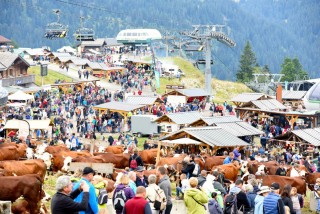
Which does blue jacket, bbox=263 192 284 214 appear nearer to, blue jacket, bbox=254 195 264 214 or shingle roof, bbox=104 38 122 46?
blue jacket, bbox=254 195 264 214

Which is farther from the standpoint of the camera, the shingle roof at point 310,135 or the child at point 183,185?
the shingle roof at point 310,135

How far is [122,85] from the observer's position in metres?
85.6

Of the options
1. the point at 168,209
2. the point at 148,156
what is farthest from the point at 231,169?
the point at 168,209

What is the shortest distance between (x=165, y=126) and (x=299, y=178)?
25497mm

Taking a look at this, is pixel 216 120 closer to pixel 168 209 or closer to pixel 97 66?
pixel 168 209

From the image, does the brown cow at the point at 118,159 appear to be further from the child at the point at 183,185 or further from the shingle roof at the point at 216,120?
the shingle roof at the point at 216,120

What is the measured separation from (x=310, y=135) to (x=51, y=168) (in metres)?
21.6

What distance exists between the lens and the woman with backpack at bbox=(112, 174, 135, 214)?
46.2ft

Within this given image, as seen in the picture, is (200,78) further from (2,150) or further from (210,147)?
(2,150)

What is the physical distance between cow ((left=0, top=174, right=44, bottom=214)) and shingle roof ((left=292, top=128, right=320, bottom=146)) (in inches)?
1119

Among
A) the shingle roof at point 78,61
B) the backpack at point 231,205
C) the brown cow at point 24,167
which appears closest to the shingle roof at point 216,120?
the brown cow at point 24,167

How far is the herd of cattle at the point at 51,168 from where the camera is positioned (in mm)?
17922

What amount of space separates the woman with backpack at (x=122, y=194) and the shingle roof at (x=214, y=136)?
23921 millimetres

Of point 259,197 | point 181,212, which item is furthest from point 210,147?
point 259,197
